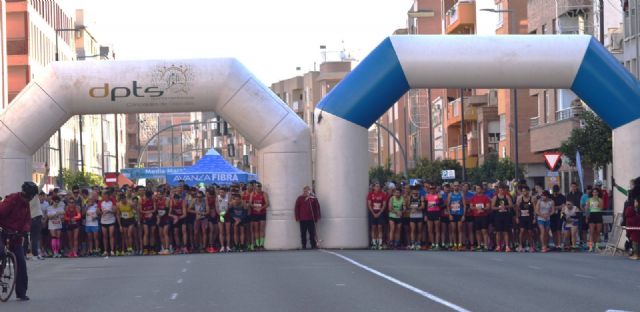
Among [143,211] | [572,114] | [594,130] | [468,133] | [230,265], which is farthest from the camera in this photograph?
[468,133]

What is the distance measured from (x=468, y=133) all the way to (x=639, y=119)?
55.6 metres

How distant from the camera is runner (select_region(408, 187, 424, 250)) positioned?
32.5 metres

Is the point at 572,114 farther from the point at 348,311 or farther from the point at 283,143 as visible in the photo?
the point at 348,311

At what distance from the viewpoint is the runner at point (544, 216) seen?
104ft

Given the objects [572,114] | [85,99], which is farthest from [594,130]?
[85,99]

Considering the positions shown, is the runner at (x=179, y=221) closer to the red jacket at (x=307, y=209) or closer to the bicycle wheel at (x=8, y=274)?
the red jacket at (x=307, y=209)

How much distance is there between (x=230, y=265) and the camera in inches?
1001

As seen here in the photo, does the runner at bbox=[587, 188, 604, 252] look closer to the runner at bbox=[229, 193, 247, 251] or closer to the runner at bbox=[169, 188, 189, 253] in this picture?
the runner at bbox=[229, 193, 247, 251]

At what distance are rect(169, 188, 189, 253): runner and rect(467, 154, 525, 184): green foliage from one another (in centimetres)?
3198

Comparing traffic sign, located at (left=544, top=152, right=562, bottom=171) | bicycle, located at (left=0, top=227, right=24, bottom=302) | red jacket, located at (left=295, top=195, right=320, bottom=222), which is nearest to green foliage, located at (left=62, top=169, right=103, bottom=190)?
traffic sign, located at (left=544, top=152, right=562, bottom=171)

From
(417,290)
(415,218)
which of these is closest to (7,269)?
(417,290)

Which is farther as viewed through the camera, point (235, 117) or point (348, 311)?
point (235, 117)

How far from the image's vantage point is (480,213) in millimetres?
31969

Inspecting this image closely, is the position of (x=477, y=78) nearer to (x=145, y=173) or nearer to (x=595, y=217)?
(x=595, y=217)
